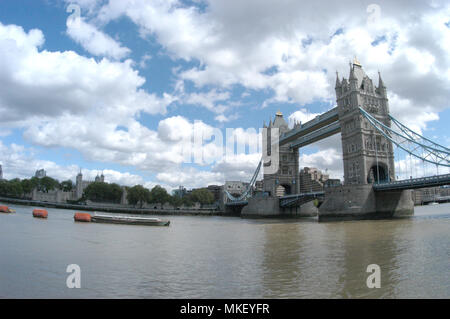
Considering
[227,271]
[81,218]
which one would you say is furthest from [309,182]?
[227,271]

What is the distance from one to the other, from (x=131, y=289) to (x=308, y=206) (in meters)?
53.8

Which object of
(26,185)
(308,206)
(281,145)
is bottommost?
(308,206)

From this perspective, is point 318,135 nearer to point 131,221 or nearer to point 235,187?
point 131,221

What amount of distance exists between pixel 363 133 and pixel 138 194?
56045mm

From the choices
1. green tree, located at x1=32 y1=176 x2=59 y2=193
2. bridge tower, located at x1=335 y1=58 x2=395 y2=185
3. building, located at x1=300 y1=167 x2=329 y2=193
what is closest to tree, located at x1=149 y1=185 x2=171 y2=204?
green tree, located at x1=32 y1=176 x2=59 y2=193

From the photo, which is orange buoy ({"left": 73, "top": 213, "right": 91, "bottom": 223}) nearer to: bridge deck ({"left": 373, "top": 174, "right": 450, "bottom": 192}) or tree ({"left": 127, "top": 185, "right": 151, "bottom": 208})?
bridge deck ({"left": 373, "top": 174, "right": 450, "bottom": 192})

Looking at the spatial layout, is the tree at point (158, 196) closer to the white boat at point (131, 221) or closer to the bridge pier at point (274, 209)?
the bridge pier at point (274, 209)

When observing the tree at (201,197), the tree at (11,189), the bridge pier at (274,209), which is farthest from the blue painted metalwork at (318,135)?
the tree at (11,189)

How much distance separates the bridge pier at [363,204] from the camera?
3206 centimetres
